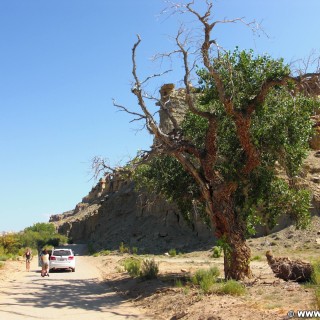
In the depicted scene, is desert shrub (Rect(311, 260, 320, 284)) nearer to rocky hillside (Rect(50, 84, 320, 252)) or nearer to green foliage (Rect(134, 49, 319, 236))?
green foliage (Rect(134, 49, 319, 236))

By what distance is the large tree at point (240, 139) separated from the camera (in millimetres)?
14500

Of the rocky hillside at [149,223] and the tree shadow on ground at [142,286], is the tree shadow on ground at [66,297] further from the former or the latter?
the rocky hillside at [149,223]

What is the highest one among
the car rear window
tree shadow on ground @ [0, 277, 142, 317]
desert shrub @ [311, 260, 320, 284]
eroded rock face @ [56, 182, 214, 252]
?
eroded rock face @ [56, 182, 214, 252]

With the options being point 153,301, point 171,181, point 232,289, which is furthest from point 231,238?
point 171,181

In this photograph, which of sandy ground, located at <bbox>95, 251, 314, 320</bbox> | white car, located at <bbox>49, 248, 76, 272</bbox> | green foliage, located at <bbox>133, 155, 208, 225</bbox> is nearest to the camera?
sandy ground, located at <bbox>95, 251, 314, 320</bbox>

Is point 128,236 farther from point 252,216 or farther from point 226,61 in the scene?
point 226,61

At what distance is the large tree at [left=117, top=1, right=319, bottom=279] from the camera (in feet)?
47.6

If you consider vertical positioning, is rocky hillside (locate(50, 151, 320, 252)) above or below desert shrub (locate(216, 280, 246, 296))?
above

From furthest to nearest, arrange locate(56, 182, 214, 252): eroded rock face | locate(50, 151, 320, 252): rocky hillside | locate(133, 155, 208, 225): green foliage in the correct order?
locate(56, 182, 214, 252): eroded rock face
locate(50, 151, 320, 252): rocky hillside
locate(133, 155, 208, 225): green foliage

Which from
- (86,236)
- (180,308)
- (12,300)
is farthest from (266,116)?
(86,236)

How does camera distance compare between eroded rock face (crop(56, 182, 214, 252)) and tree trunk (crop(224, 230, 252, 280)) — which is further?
eroded rock face (crop(56, 182, 214, 252))

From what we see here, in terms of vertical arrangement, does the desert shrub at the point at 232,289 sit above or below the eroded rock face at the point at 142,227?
below

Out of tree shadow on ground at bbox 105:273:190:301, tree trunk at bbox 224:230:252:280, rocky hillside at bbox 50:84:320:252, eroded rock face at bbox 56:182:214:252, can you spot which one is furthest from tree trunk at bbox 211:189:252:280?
eroded rock face at bbox 56:182:214:252

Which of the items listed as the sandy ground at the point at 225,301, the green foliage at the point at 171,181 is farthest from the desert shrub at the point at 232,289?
the green foliage at the point at 171,181
